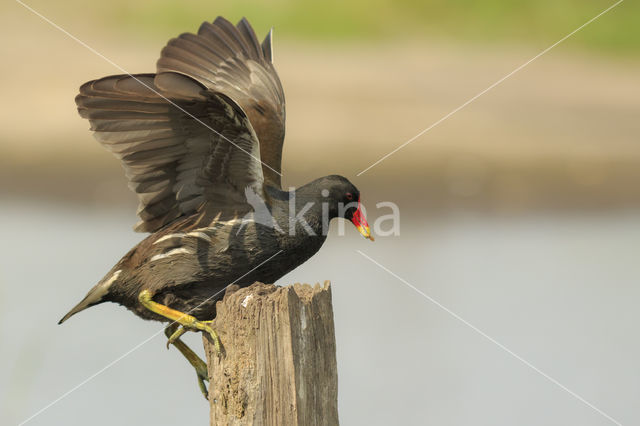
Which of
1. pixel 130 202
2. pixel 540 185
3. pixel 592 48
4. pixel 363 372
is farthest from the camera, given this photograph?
pixel 592 48

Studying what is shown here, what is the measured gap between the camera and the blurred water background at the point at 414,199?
8.40 meters

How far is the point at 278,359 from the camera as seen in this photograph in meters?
4.32

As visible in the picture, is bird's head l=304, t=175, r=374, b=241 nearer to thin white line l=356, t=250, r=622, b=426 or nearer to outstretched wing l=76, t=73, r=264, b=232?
outstretched wing l=76, t=73, r=264, b=232

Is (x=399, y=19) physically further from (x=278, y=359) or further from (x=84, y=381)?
(x=278, y=359)

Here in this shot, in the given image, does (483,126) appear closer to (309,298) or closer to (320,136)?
(320,136)

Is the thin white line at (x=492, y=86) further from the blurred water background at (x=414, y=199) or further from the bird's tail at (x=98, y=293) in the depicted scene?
the bird's tail at (x=98, y=293)

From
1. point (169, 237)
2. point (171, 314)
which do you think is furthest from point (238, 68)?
point (171, 314)

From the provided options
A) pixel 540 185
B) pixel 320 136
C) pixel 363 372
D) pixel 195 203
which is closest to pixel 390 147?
pixel 320 136

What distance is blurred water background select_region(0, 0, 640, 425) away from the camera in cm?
840

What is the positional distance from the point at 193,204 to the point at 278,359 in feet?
4.85

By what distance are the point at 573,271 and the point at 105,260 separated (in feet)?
16.0

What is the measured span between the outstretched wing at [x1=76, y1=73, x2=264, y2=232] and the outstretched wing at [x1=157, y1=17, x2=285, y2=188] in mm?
939

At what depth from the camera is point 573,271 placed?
1076 cm

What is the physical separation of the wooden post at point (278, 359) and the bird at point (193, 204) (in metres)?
0.63
